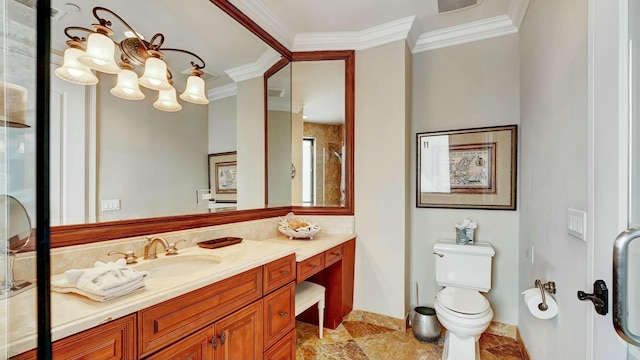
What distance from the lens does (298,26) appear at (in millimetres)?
2465

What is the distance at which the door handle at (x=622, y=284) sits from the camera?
694mm

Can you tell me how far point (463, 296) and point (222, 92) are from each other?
2339 mm

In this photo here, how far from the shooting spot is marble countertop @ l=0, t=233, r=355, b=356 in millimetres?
652

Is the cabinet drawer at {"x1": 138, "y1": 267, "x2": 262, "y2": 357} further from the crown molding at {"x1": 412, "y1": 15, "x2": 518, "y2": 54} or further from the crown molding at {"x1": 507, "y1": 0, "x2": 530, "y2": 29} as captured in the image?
the crown molding at {"x1": 507, "y1": 0, "x2": 530, "y2": 29}

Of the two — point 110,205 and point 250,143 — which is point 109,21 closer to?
point 110,205

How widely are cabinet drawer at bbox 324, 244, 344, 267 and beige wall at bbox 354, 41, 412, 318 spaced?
29cm

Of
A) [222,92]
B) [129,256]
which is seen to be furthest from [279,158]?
[129,256]

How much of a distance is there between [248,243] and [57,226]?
960 millimetres

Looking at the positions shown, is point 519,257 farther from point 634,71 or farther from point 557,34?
point 634,71

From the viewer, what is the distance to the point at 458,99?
2.51 m

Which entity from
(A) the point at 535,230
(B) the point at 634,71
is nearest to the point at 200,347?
(B) the point at 634,71

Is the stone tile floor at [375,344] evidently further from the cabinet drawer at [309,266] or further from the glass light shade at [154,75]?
the glass light shade at [154,75]

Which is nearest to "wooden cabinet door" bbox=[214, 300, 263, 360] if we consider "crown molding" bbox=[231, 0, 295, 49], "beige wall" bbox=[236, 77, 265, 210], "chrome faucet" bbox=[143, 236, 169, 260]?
"chrome faucet" bbox=[143, 236, 169, 260]

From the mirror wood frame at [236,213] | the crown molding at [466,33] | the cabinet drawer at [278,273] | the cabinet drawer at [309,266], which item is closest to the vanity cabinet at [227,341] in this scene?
the cabinet drawer at [278,273]
